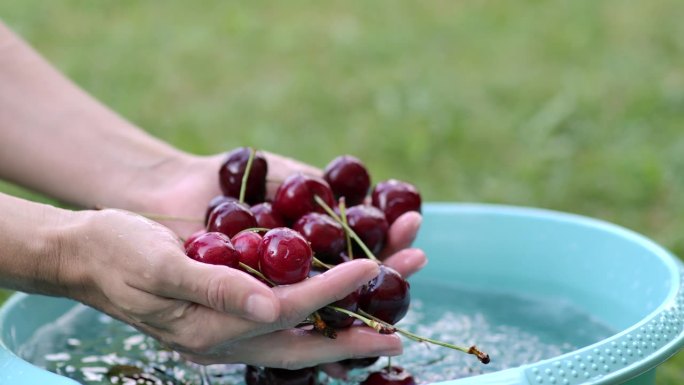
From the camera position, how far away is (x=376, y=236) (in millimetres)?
1471

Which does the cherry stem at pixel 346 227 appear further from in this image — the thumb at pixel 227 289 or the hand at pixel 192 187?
the thumb at pixel 227 289

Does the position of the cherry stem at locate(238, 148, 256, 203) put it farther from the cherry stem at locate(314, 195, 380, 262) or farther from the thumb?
the thumb

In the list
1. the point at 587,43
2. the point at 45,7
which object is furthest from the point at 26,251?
the point at 45,7

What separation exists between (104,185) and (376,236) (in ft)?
1.83

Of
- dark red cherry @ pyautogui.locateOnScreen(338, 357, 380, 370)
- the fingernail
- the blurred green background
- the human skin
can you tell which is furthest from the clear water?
the blurred green background

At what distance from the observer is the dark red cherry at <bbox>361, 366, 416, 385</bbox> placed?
1313mm

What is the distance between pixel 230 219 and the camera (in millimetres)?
1347

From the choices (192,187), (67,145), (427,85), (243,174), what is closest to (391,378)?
(243,174)

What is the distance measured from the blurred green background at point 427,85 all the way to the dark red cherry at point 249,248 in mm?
1640

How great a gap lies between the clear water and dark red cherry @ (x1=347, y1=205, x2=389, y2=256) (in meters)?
0.18

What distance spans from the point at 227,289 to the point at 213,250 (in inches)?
4.6

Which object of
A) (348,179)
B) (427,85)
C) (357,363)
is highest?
(427,85)

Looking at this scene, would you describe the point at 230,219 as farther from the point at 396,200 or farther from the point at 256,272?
the point at 396,200

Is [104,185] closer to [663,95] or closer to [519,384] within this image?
[519,384]
